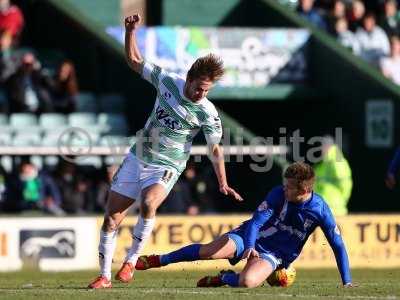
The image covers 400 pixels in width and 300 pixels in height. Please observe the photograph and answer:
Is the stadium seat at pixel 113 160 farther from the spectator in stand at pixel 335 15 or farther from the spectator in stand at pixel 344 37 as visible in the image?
the spectator in stand at pixel 335 15

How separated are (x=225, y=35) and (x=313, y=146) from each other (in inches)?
99.8

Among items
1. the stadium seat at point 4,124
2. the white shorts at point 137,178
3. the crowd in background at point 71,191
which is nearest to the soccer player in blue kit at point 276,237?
the white shorts at point 137,178

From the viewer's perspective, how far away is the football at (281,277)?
11781 millimetres

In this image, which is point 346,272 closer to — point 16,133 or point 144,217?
point 144,217

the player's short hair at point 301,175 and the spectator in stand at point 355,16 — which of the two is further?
the spectator in stand at point 355,16

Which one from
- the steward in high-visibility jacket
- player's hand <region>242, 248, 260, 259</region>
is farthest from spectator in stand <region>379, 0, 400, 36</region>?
player's hand <region>242, 248, 260, 259</region>

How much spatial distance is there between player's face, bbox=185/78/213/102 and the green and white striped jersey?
0.25ft

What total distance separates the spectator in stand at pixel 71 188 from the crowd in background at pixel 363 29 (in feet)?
19.9

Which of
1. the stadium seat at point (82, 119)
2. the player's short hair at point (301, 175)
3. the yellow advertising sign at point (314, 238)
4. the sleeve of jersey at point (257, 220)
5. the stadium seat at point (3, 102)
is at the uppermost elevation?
the player's short hair at point (301, 175)

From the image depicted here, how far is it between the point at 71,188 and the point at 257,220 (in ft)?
28.6

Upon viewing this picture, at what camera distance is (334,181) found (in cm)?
1886

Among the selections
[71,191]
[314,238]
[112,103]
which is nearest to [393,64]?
[112,103]

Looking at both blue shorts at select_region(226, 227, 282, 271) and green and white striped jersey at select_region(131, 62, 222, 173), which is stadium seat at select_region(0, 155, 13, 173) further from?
blue shorts at select_region(226, 227, 282, 271)

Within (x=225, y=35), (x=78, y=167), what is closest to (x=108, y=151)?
(x=78, y=167)
